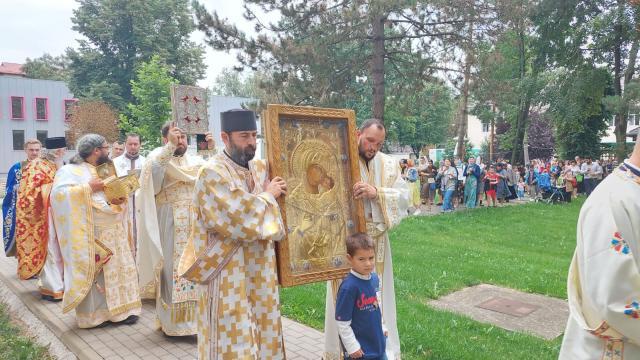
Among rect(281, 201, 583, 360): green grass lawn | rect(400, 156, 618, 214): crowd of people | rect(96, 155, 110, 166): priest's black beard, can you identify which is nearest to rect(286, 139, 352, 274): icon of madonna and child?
rect(281, 201, 583, 360): green grass lawn

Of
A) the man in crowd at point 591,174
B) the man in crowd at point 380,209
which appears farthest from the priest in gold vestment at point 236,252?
the man in crowd at point 591,174

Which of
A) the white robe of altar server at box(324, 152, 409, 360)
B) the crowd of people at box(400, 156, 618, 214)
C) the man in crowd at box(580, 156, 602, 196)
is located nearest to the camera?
the white robe of altar server at box(324, 152, 409, 360)

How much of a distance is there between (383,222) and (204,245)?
5.04 ft

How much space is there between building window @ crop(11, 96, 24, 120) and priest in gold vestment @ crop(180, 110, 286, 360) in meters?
45.4

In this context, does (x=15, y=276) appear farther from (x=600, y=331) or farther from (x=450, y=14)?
(x=450, y=14)

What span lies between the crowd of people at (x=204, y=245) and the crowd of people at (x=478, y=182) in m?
11.2

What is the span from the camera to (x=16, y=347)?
532 centimetres

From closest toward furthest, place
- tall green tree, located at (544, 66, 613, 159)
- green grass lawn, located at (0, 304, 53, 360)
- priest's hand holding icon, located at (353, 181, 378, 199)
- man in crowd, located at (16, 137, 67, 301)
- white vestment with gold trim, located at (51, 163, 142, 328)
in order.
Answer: priest's hand holding icon, located at (353, 181, 378, 199) < green grass lawn, located at (0, 304, 53, 360) < white vestment with gold trim, located at (51, 163, 142, 328) < man in crowd, located at (16, 137, 67, 301) < tall green tree, located at (544, 66, 613, 159)

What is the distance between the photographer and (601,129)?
33.5 m

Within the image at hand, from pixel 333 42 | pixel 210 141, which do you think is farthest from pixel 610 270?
pixel 333 42

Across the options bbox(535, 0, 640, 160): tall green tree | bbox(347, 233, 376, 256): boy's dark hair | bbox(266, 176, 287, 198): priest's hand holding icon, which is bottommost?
bbox(347, 233, 376, 256): boy's dark hair

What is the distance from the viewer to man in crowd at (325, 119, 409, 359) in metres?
4.05

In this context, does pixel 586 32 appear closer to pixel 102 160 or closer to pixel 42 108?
pixel 102 160

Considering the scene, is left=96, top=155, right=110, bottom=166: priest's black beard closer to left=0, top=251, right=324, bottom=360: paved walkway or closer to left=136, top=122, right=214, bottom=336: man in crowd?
left=136, top=122, right=214, bottom=336: man in crowd
